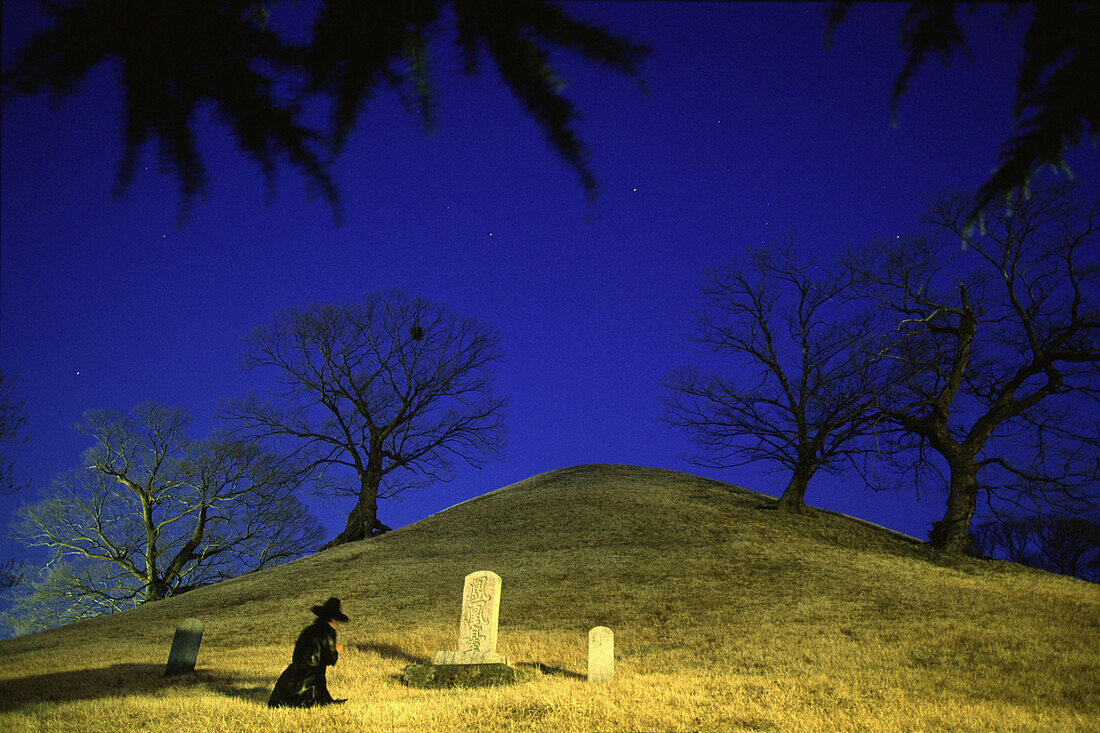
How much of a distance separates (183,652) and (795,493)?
22128 mm

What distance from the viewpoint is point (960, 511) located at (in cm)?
2153

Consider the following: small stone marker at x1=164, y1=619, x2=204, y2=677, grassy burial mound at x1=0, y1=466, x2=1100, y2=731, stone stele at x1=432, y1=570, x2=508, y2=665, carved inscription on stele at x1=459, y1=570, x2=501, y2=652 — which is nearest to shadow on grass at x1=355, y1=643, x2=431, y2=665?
grassy burial mound at x1=0, y1=466, x2=1100, y2=731

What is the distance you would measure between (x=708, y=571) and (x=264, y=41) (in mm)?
18401

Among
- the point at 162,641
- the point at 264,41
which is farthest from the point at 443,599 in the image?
the point at 264,41

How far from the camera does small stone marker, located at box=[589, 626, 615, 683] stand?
32.2 ft

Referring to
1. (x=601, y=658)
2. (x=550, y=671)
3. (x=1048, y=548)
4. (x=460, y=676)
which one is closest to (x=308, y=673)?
(x=460, y=676)

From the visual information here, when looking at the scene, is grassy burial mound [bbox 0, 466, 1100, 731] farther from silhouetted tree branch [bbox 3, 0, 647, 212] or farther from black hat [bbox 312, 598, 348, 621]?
silhouetted tree branch [bbox 3, 0, 647, 212]

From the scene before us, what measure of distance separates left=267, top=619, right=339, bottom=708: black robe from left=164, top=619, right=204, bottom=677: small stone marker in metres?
3.94

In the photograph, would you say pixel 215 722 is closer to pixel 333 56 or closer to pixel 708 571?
pixel 333 56

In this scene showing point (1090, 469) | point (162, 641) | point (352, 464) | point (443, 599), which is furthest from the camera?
point (352, 464)

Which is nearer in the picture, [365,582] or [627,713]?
[627,713]

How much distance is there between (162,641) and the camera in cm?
1530

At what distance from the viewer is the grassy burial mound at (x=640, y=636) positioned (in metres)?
7.60

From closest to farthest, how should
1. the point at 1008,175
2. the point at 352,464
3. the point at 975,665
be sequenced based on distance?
1. the point at 1008,175
2. the point at 975,665
3. the point at 352,464
